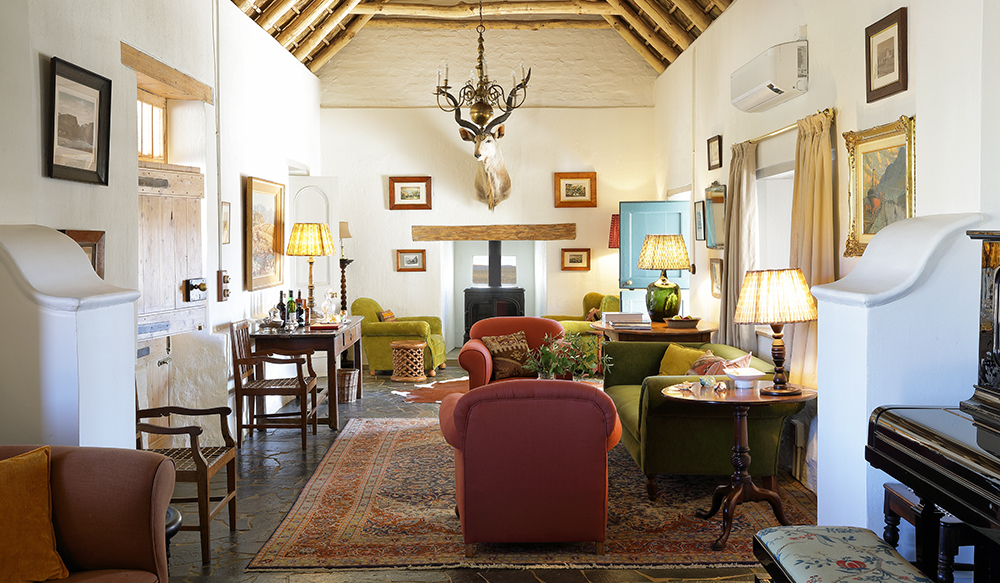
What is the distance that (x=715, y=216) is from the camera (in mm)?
7191

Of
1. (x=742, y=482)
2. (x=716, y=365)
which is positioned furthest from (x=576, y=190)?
(x=742, y=482)

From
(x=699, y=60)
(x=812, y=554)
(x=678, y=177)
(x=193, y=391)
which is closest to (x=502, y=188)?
(x=678, y=177)

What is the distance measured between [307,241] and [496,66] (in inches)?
163

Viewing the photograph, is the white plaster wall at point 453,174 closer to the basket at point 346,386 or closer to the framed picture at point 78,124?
the basket at point 346,386

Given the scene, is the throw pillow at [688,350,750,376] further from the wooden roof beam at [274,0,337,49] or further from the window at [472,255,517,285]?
the window at [472,255,517,285]

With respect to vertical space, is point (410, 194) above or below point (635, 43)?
below

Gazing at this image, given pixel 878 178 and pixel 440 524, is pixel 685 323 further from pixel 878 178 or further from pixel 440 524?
pixel 440 524

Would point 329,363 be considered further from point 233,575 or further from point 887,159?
point 887,159

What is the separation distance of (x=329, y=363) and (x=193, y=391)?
120 centimetres

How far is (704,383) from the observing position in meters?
4.37

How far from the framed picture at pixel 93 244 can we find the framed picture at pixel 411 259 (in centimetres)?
609

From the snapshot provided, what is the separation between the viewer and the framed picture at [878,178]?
382 centimetres

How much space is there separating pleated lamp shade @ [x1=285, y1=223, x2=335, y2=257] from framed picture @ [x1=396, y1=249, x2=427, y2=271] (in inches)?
108

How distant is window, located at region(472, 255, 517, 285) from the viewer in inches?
494
